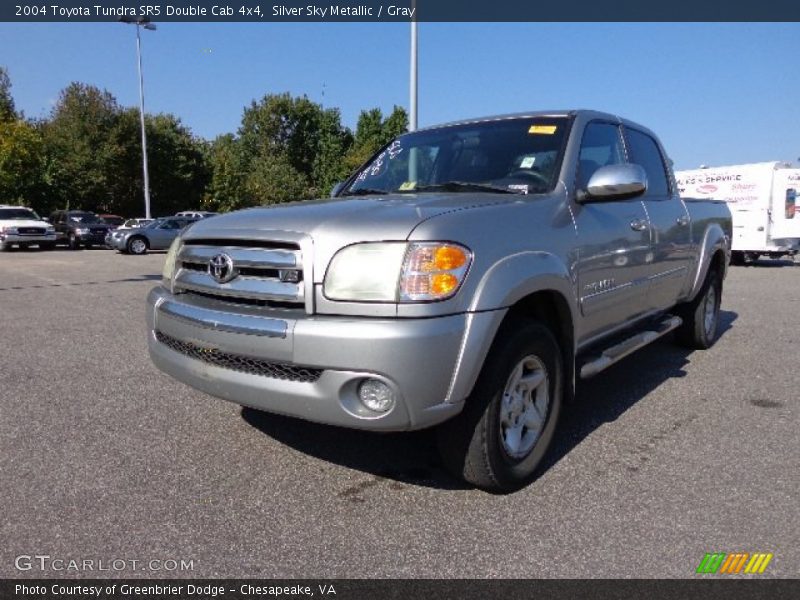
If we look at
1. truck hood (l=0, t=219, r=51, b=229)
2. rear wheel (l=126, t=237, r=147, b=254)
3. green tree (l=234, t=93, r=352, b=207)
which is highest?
green tree (l=234, t=93, r=352, b=207)

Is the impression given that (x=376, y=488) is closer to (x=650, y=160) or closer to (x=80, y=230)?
(x=650, y=160)

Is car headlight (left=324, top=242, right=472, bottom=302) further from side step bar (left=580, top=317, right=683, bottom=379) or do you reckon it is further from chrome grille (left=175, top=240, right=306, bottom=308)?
side step bar (left=580, top=317, right=683, bottom=379)

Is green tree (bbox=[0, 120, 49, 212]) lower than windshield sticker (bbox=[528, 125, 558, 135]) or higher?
higher

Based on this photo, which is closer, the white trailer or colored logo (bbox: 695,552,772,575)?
colored logo (bbox: 695,552,772,575)

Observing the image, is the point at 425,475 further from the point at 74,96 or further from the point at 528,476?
the point at 74,96

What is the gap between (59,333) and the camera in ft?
22.0

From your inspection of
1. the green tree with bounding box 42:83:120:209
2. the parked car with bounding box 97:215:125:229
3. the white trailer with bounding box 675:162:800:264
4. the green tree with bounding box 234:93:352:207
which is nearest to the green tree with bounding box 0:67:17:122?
the green tree with bounding box 42:83:120:209

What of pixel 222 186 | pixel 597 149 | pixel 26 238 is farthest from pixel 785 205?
pixel 222 186

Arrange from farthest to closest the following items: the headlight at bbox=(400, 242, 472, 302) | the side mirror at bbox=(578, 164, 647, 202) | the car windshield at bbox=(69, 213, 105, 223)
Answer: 1. the car windshield at bbox=(69, 213, 105, 223)
2. the side mirror at bbox=(578, 164, 647, 202)
3. the headlight at bbox=(400, 242, 472, 302)

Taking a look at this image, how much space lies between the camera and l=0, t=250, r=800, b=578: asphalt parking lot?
2.38 meters

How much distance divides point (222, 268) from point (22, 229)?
2592 cm

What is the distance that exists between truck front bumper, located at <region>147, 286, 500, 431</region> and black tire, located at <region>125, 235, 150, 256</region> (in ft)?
72.8

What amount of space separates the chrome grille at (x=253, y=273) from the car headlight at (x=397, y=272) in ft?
0.61

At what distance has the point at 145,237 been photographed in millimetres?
23250
